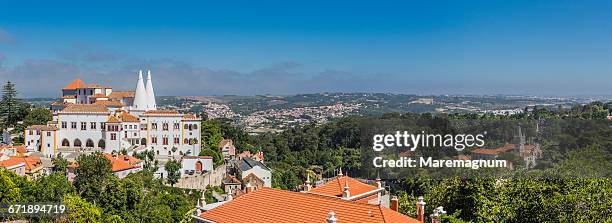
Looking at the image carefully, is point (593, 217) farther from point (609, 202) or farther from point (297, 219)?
point (297, 219)

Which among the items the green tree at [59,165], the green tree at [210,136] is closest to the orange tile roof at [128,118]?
the green tree at [210,136]

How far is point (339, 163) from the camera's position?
57.7 meters

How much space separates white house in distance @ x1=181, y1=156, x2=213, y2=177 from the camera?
38875 millimetres

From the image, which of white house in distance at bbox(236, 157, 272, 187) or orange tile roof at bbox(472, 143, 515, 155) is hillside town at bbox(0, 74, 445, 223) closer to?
white house in distance at bbox(236, 157, 272, 187)

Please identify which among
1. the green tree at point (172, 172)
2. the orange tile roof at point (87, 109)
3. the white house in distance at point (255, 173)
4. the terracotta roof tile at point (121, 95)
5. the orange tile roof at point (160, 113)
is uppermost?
the terracotta roof tile at point (121, 95)

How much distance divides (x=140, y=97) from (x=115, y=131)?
489 cm

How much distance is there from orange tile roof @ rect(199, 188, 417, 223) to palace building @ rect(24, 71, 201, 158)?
94.0 ft

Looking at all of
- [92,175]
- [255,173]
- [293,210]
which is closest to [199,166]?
[255,173]

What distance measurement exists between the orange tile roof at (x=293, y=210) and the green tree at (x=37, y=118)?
38716 millimetres

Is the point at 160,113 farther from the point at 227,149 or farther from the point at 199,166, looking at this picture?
the point at 227,149

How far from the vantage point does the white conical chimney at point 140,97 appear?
4428 centimetres

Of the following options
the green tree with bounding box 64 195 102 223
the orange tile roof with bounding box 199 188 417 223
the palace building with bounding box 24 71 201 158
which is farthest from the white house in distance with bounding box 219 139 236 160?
the orange tile roof with bounding box 199 188 417 223

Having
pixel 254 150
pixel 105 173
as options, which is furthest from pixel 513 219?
pixel 254 150

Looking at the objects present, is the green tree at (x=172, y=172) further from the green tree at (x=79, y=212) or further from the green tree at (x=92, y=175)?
the green tree at (x=79, y=212)
